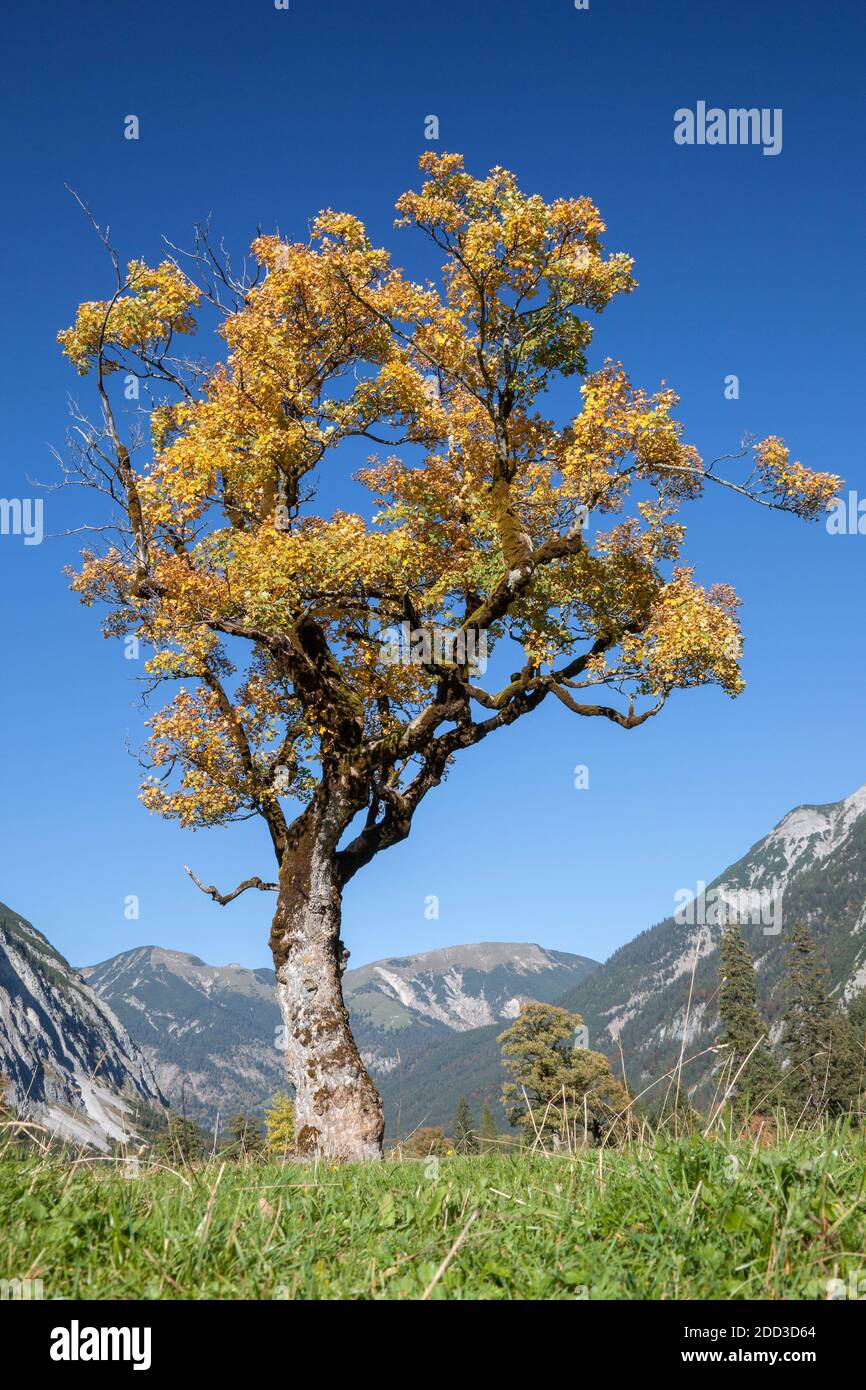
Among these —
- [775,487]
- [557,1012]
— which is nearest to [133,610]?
[775,487]

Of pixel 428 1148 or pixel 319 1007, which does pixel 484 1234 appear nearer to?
pixel 319 1007

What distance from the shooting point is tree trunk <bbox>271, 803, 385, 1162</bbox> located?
15.8 m

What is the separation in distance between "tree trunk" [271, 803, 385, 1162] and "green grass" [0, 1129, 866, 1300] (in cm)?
1152

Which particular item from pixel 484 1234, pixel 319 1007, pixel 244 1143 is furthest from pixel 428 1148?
pixel 484 1234

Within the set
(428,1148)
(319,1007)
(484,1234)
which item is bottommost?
(428,1148)

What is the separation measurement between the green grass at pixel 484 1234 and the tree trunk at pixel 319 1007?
1152 cm

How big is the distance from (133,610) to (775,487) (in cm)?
1357

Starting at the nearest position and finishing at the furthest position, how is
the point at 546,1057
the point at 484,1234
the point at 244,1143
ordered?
the point at 484,1234 < the point at 244,1143 < the point at 546,1057

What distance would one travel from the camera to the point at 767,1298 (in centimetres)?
345

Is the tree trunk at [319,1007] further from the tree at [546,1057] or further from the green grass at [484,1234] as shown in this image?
the tree at [546,1057]

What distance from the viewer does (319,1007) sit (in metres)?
16.8

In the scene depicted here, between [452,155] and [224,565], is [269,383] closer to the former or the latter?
[224,565]

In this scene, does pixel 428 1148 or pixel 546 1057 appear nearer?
pixel 428 1148

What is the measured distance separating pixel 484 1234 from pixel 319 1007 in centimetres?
1344
